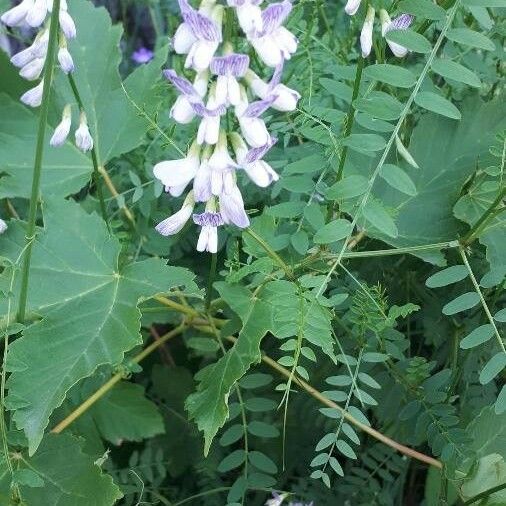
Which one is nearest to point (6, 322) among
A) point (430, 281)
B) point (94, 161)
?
point (94, 161)

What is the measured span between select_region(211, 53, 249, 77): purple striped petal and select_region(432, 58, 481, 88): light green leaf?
0.30 m

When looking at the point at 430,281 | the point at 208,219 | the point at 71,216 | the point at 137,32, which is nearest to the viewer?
the point at 208,219

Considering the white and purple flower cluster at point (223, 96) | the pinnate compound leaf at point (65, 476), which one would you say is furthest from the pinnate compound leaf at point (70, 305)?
the white and purple flower cluster at point (223, 96)

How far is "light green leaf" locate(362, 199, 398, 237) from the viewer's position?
3.43 ft

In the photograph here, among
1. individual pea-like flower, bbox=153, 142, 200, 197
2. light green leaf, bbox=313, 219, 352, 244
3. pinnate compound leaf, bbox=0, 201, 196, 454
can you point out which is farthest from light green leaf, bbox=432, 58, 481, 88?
pinnate compound leaf, bbox=0, 201, 196, 454

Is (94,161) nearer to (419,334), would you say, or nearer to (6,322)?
(6,322)

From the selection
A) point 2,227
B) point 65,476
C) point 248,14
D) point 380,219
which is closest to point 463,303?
point 380,219

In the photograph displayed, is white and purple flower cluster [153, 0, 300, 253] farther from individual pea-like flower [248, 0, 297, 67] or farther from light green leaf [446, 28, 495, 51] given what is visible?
light green leaf [446, 28, 495, 51]

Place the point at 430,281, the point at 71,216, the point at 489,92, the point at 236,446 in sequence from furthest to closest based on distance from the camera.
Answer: the point at 236,446, the point at 489,92, the point at 71,216, the point at 430,281

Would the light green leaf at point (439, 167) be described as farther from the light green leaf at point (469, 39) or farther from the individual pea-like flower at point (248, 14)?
the individual pea-like flower at point (248, 14)

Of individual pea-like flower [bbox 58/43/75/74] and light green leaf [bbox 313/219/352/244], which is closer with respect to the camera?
light green leaf [bbox 313/219/352/244]

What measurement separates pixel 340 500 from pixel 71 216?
66 cm

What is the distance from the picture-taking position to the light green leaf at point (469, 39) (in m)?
1.08

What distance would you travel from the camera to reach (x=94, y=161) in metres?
1.41
